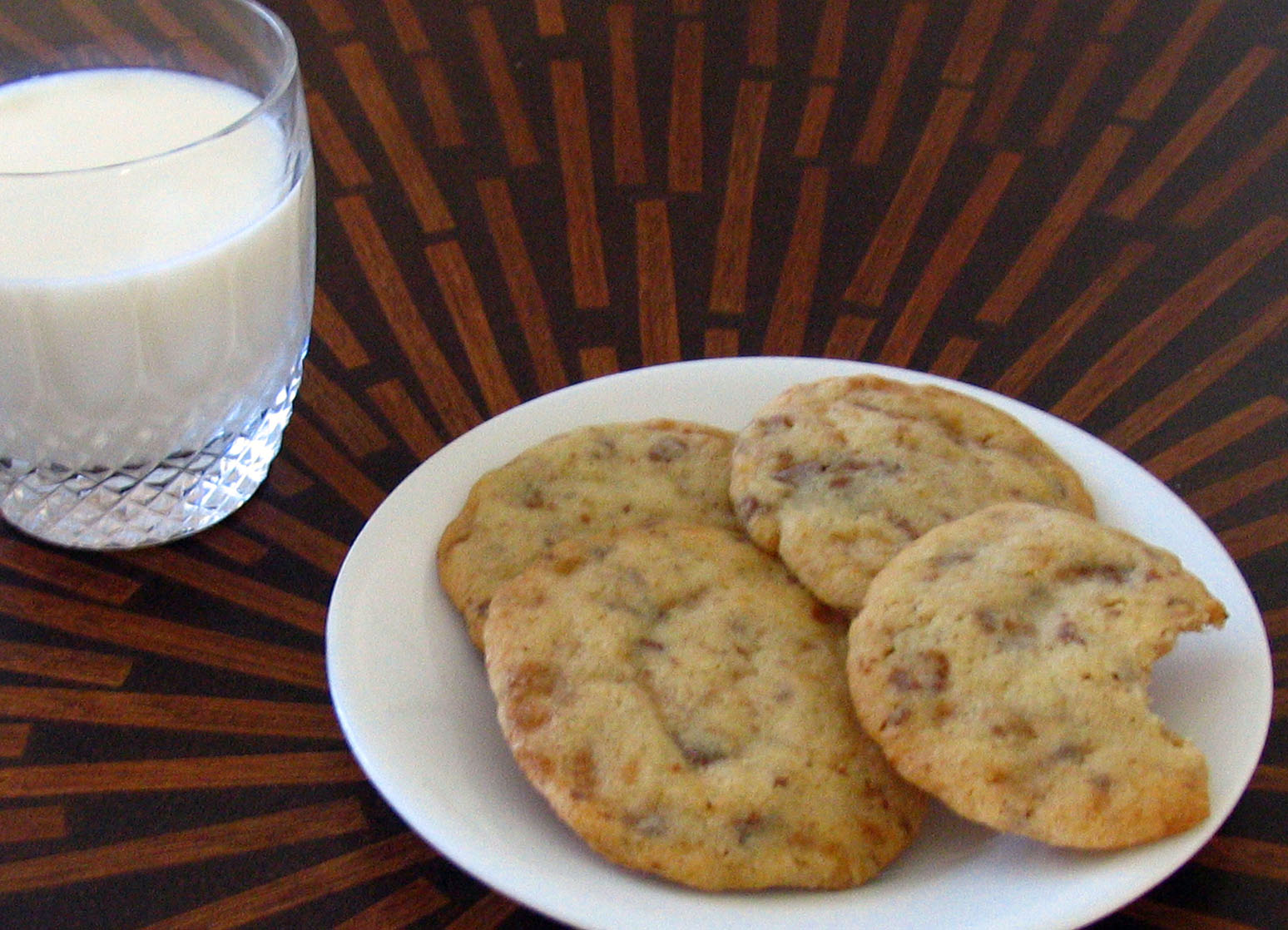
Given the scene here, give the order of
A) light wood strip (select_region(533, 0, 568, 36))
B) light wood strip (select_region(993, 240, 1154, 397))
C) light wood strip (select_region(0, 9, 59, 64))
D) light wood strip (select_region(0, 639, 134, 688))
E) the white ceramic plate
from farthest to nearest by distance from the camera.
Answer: light wood strip (select_region(533, 0, 568, 36)) → light wood strip (select_region(993, 240, 1154, 397)) → light wood strip (select_region(0, 9, 59, 64)) → light wood strip (select_region(0, 639, 134, 688)) → the white ceramic plate

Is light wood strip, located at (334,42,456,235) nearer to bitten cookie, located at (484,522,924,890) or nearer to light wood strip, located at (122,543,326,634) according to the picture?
light wood strip, located at (122,543,326,634)

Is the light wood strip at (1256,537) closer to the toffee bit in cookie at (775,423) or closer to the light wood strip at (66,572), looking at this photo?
the toffee bit in cookie at (775,423)

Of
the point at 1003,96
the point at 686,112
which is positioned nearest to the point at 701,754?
the point at 686,112

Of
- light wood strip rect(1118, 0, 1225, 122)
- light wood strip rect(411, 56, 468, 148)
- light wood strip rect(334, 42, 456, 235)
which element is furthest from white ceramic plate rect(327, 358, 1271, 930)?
light wood strip rect(1118, 0, 1225, 122)

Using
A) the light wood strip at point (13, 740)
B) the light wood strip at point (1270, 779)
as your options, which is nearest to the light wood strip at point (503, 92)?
the light wood strip at point (13, 740)

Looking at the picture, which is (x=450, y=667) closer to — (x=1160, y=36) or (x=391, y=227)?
(x=391, y=227)

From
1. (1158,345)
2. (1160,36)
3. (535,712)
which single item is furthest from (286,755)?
(1160,36)

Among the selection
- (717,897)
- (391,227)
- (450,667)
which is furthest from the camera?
(391,227)
